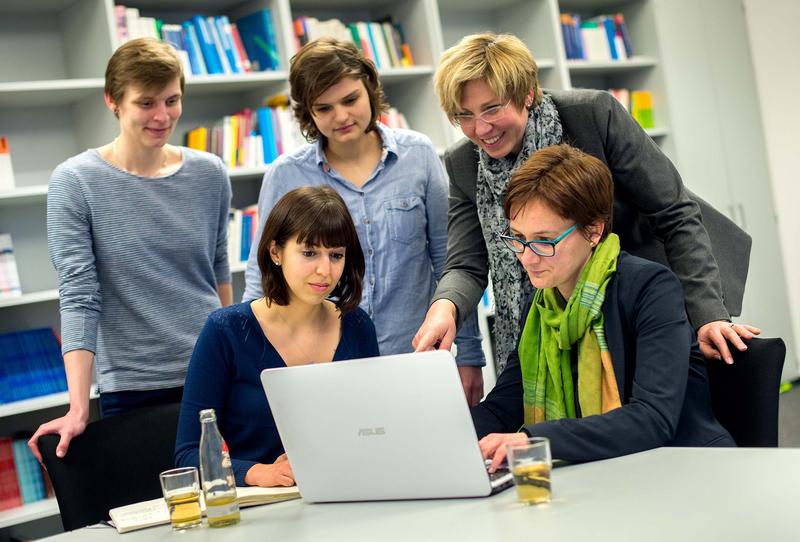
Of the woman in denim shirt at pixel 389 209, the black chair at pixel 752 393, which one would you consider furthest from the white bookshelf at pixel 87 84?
the black chair at pixel 752 393

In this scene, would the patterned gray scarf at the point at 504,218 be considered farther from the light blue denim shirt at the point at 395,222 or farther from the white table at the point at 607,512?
the white table at the point at 607,512

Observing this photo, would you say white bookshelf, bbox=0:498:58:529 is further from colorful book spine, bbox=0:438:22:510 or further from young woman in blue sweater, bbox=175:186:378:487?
young woman in blue sweater, bbox=175:186:378:487

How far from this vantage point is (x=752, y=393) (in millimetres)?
1890

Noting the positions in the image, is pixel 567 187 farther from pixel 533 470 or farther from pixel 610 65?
pixel 610 65

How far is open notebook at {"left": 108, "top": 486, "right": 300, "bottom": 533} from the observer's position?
1.76m

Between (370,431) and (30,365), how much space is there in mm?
2615

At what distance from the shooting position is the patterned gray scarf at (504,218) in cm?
229

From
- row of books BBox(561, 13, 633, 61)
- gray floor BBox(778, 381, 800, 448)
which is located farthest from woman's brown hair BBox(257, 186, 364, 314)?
row of books BBox(561, 13, 633, 61)

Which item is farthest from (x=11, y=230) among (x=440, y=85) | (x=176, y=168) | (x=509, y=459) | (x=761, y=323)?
(x=761, y=323)

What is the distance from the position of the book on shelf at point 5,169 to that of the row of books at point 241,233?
90 centimetres

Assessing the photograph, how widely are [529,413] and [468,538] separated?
0.69 m

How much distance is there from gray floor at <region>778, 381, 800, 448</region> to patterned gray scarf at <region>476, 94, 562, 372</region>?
2.50 metres

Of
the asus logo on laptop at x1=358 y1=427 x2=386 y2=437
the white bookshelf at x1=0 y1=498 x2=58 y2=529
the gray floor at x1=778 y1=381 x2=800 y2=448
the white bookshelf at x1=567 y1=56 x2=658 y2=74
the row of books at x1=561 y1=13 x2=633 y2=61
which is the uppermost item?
the row of books at x1=561 y1=13 x2=633 y2=61

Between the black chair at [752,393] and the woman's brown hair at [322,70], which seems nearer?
the black chair at [752,393]
